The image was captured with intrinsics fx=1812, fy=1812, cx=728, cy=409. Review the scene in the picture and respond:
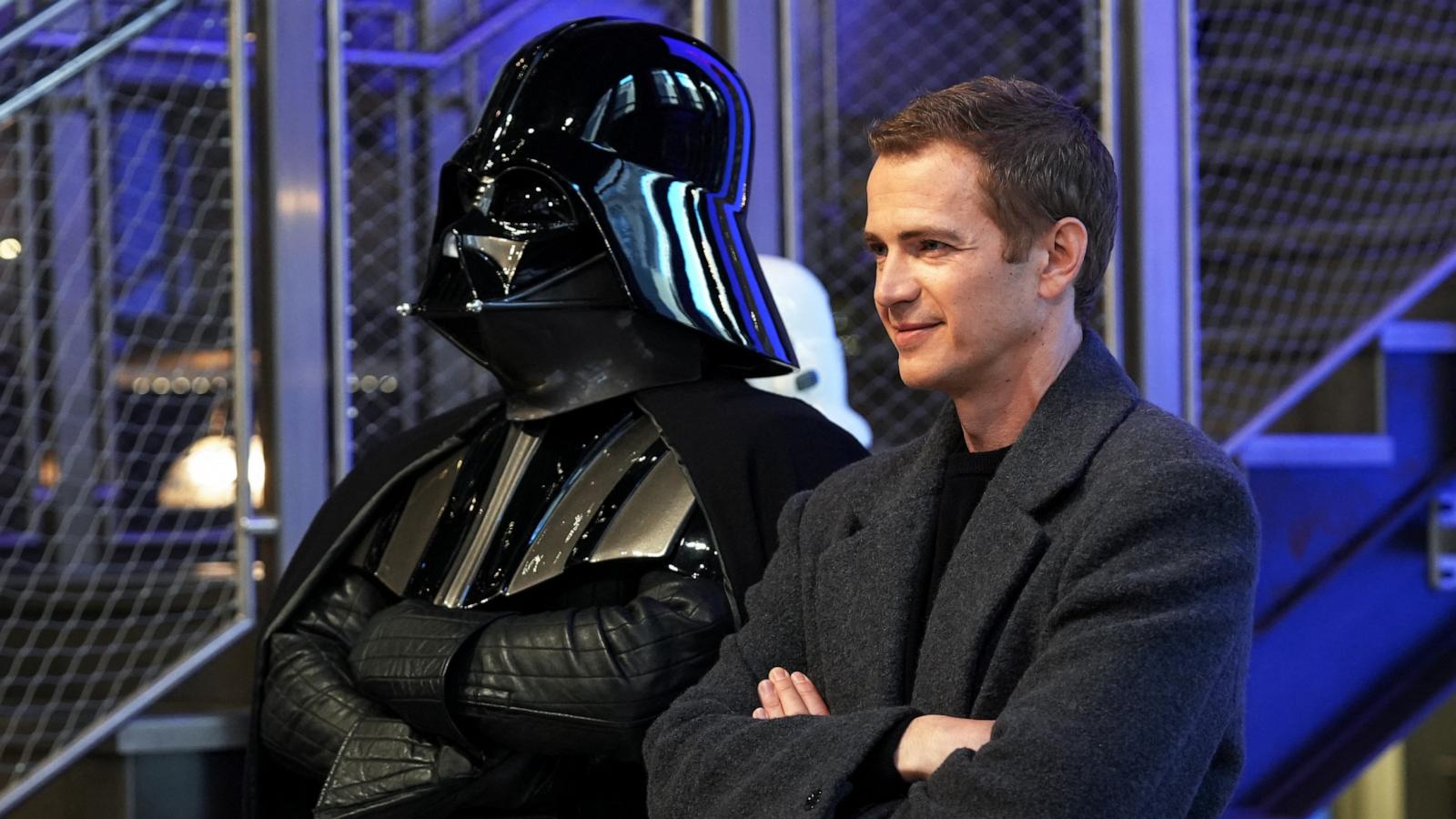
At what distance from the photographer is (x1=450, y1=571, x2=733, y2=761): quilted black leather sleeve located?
5.71 ft

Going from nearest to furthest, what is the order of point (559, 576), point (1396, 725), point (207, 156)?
1. point (559, 576)
2. point (1396, 725)
3. point (207, 156)

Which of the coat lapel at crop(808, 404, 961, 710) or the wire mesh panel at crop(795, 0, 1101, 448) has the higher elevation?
the wire mesh panel at crop(795, 0, 1101, 448)

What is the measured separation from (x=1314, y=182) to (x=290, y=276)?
7.64 ft

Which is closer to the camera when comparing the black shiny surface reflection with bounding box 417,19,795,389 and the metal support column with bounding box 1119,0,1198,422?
the black shiny surface reflection with bounding box 417,19,795,389

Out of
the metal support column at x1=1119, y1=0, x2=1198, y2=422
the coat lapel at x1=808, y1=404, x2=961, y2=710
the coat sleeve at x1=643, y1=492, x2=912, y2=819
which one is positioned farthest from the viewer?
the metal support column at x1=1119, y1=0, x2=1198, y2=422

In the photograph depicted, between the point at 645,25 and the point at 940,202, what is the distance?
A: 27.7 inches

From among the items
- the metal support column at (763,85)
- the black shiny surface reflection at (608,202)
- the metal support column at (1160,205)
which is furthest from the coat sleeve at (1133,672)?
the metal support column at (1160,205)

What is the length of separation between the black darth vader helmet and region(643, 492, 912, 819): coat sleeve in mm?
344

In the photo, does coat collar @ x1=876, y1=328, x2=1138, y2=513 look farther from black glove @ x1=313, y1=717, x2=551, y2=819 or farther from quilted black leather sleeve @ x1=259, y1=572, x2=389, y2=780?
quilted black leather sleeve @ x1=259, y1=572, x2=389, y2=780

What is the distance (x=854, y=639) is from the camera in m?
1.50

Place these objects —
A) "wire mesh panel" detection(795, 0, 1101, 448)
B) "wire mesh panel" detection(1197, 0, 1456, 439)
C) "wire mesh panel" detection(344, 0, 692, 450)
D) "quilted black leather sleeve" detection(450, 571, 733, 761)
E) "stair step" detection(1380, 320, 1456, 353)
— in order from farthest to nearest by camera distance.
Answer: "wire mesh panel" detection(795, 0, 1101, 448)
"wire mesh panel" detection(344, 0, 692, 450)
"wire mesh panel" detection(1197, 0, 1456, 439)
"stair step" detection(1380, 320, 1456, 353)
"quilted black leather sleeve" detection(450, 571, 733, 761)

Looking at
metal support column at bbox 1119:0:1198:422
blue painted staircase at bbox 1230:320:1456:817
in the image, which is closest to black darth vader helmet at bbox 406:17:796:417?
metal support column at bbox 1119:0:1198:422

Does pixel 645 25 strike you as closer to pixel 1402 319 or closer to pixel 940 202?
pixel 940 202

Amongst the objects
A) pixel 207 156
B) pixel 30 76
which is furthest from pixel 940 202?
pixel 207 156
